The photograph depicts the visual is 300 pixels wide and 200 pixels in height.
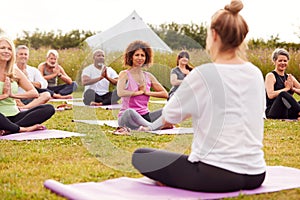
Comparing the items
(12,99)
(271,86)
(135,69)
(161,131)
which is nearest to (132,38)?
(135,69)

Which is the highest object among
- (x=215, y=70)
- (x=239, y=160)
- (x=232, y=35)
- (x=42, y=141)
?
(x=232, y=35)

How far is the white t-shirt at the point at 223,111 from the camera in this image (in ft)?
9.71

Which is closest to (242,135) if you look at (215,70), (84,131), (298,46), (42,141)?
(215,70)

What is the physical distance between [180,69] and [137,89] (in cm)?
171

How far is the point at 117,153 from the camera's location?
3867 mm

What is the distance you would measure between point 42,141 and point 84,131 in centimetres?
98

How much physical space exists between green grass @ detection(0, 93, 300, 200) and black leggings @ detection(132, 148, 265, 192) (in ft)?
0.37

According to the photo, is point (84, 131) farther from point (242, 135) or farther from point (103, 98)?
point (103, 98)

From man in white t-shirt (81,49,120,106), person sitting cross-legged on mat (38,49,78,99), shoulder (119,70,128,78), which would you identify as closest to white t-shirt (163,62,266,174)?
man in white t-shirt (81,49,120,106)

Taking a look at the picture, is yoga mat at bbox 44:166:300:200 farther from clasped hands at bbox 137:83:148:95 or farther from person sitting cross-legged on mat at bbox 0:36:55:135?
person sitting cross-legged on mat at bbox 0:36:55:135

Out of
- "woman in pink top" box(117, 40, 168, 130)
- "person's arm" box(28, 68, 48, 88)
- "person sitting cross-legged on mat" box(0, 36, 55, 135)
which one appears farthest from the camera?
"person's arm" box(28, 68, 48, 88)

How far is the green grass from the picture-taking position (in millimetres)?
3383

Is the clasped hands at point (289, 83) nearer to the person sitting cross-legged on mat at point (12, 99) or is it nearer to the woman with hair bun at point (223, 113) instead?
the person sitting cross-legged on mat at point (12, 99)

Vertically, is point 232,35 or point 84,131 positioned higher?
point 232,35
